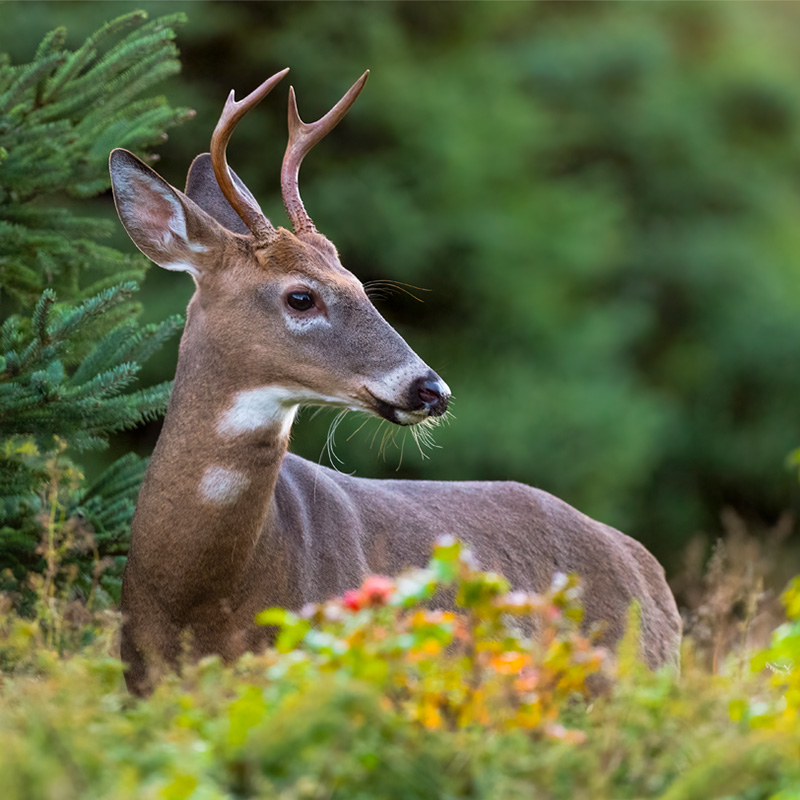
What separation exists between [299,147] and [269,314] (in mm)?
808

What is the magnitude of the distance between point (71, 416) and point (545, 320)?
9511 mm

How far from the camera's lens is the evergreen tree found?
4.47 meters

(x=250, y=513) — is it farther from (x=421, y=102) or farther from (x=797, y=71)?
(x=797, y=71)

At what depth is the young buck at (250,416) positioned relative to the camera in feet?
13.4

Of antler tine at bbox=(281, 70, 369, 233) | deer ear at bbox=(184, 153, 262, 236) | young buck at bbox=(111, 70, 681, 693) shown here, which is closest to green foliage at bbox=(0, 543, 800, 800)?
young buck at bbox=(111, 70, 681, 693)

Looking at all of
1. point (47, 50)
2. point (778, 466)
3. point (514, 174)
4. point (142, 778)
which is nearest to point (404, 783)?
point (142, 778)

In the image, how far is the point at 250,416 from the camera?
418cm

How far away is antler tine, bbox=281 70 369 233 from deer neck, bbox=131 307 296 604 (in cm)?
65

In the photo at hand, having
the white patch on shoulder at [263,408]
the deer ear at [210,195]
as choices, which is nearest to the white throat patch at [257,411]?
the white patch on shoulder at [263,408]

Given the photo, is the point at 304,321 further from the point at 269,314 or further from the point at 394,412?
the point at 394,412

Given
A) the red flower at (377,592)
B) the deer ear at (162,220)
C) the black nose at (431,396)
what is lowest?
the red flower at (377,592)

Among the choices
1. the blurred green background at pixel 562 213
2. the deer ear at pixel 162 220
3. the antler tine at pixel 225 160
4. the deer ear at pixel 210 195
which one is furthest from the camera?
the blurred green background at pixel 562 213

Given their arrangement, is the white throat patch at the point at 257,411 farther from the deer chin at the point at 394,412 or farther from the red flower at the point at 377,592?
the red flower at the point at 377,592

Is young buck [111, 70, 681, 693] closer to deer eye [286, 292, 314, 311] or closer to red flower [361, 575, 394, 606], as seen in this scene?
deer eye [286, 292, 314, 311]
